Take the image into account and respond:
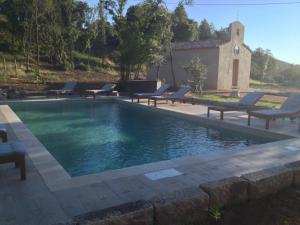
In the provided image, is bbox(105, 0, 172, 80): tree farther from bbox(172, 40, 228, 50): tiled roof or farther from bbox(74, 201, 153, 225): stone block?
bbox(74, 201, 153, 225): stone block

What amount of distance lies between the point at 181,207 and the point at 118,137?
5270 millimetres

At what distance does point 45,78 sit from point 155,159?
53.7 feet

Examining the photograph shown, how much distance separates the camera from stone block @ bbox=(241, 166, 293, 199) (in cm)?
350

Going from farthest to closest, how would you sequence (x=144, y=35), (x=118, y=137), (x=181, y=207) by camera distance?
(x=144, y=35) → (x=118, y=137) → (x=181, y=207)

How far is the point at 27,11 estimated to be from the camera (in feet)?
68.4

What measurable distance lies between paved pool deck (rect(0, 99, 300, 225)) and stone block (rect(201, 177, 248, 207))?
0.69m

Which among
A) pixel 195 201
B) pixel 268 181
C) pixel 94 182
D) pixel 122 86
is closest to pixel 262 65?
pixel 122 86

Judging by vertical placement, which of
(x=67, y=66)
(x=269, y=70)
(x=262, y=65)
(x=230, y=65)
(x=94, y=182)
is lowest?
(x=94, y=182)

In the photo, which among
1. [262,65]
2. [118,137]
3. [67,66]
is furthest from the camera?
[262,65]

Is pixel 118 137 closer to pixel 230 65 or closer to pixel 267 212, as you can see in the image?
pixel 267 212

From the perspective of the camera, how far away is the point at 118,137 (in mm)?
8102

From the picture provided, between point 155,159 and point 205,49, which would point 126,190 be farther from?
point 205,49

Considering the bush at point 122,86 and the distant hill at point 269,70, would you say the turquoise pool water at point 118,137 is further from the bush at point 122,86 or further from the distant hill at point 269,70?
the distant hill at point 269,70

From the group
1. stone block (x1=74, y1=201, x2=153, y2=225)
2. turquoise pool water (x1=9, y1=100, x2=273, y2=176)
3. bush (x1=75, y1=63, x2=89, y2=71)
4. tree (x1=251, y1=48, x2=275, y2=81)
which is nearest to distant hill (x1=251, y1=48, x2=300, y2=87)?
A: tree (x1=251, y1=48, x2=275, y2=81)
